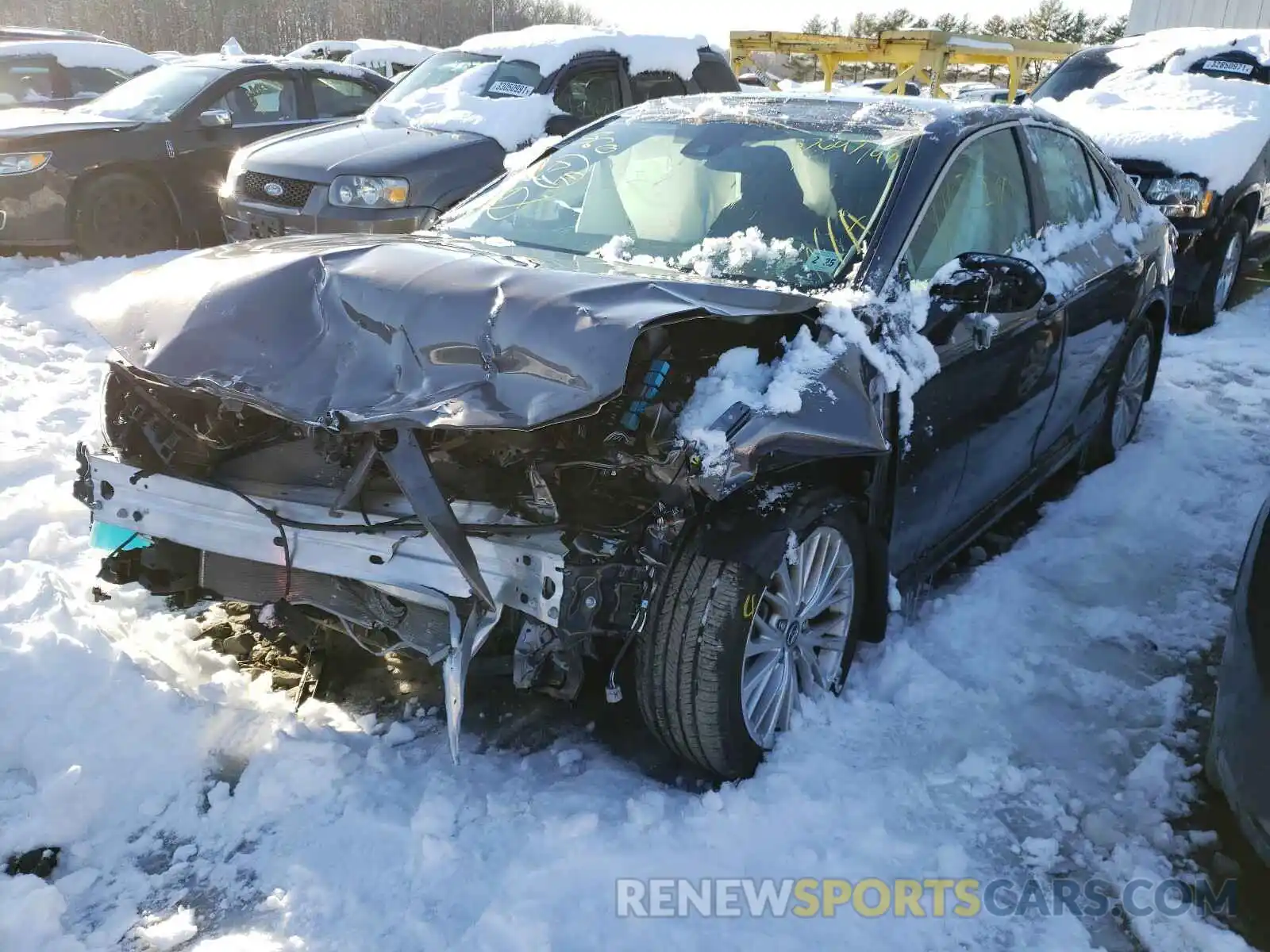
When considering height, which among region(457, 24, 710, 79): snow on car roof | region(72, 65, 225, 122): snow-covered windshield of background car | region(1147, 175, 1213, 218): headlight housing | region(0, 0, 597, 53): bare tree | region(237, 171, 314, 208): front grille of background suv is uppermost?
region(0, 0, 597, 53): bare tree

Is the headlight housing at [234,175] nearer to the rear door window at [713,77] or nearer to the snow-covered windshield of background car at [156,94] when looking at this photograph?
the snow-covered windshield of background car at [156,94]

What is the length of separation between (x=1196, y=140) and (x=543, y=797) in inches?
277

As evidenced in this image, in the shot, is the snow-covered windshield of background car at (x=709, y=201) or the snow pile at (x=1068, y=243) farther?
the snow pile at (x=1068, y=243)

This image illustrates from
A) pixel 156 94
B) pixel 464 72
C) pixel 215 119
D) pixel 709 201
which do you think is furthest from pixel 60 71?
pixel 709 201

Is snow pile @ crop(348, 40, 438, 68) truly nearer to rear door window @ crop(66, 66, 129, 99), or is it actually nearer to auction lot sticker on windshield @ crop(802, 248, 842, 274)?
rear door window @ crop(66, 66, 129, 99)

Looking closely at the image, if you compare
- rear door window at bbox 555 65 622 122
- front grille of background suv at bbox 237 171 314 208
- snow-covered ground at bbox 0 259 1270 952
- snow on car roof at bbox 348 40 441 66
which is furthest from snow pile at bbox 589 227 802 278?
snow on car roof at bbox 348 40 441 66

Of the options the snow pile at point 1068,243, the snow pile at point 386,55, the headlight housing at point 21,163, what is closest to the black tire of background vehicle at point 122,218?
the headlight housing at point 21,163

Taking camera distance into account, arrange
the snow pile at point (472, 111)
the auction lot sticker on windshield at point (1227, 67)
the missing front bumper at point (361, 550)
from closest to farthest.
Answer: the missing front bumper at point (361, 550) → the snow pile at point (472, 111) → the auction lot sticker on windshield at point (1227, 67)

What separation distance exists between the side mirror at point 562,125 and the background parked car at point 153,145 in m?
3.07

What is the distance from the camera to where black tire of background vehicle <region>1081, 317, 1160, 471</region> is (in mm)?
4629

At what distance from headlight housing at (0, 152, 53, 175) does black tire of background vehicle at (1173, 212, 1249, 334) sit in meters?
8.98

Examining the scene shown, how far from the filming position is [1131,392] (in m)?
5.04

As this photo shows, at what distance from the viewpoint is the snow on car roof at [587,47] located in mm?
7555

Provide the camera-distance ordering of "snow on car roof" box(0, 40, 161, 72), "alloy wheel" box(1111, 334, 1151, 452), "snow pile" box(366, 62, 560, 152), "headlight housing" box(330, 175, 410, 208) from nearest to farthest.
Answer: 1. "alloy wheel" box(1111, 334, 1151, 452)
2. "headlight housing" box(330, 175, 410, 208)
3. "snow pile" box(366, 62, 560, 152)
4. "snow on car roof" box(0, 40, 161, 72)
